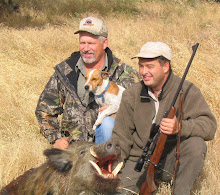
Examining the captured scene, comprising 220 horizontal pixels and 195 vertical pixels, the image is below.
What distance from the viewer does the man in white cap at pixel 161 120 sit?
3670mm

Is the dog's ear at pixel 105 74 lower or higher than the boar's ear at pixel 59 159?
higher

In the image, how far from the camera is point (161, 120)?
3.67m

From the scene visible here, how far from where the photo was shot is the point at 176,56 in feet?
28.0

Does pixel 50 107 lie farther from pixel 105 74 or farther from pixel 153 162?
pixel 153 162

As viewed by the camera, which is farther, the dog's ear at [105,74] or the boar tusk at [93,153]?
the dog's ear at [105,74]

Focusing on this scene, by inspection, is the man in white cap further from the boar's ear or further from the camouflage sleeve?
the camouflage sleeve

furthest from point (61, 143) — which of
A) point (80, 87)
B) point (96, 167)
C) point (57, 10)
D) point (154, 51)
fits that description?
point (57, 10)

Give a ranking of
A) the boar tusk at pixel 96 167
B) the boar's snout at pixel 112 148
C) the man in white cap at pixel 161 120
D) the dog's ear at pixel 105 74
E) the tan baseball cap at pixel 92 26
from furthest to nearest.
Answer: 1. the dog's ear at pixel 105 74
2. the tan baseball cap at pixel 92 26
3. the man in white cap at pixel 161 120
4. the boar tusk at pixel 96 167
5. the boar's snout at pixel 112 148

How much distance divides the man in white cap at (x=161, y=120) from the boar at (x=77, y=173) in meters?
0.62

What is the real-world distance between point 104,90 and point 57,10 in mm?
14324

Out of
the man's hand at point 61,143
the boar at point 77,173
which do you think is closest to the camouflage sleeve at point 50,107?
the man's hand at point 61,143

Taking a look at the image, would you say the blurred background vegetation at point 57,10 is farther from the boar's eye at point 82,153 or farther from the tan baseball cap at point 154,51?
the boar's eye at point 82,153

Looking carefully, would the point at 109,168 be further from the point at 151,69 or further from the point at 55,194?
the point at 151,69

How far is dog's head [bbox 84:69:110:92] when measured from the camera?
482 centimetres
